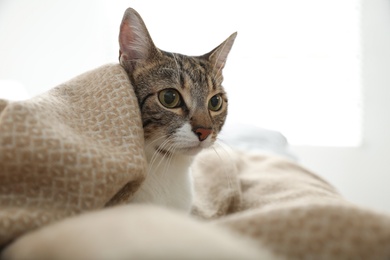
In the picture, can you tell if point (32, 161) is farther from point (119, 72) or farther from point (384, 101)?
point (384, 101)

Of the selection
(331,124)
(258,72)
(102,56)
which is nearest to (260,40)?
(258,72)

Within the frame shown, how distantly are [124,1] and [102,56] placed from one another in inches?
17.6

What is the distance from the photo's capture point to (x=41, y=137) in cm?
62

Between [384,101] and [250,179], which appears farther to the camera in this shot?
[384,101]

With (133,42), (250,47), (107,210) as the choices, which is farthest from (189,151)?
(250,47)

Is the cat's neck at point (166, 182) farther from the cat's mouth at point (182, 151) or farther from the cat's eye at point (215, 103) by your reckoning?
the cat's eye at point (215, 103)

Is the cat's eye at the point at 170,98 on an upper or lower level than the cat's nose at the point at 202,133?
upper

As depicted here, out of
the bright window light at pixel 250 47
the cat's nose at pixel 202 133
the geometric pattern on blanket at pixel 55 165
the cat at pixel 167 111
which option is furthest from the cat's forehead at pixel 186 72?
the bright window light at pixel 250 47

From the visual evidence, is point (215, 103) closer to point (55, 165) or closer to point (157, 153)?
point (157, 153)

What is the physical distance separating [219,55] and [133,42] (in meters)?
0.32

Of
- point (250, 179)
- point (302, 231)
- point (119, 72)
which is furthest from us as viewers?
point (250, 179)

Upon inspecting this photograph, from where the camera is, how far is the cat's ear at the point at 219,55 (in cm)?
120

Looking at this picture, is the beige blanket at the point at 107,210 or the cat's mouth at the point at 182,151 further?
the cat's mouth at the point at 182,151

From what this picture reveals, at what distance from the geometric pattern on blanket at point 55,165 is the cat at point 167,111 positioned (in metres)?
0.19
